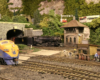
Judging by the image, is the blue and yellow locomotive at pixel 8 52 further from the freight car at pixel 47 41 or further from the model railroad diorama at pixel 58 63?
the freight car at pixel 47 41

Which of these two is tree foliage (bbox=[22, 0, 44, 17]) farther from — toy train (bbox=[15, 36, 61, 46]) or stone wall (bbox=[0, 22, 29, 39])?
toy train (bbox=[15, 36, 61, 46])

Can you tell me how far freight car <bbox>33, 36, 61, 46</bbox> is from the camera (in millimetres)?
28927

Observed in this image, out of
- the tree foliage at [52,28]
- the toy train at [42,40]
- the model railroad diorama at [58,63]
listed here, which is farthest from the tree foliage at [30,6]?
the model railroad diorama at [58,63]

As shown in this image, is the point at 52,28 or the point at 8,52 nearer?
the point at 8,52

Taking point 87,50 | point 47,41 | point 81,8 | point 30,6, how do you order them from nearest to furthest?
point 87,50, point 47,41, point 81,8, point 30,6

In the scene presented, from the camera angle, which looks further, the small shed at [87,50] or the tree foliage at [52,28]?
the tree foliage at [52,28]

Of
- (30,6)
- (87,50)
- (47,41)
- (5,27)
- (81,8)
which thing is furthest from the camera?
(30,6)

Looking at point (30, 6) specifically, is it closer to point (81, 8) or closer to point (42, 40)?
point (81, 8)

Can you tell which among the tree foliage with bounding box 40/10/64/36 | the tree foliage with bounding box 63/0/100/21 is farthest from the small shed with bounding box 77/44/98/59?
the tree foliage with bounding box 63/0/100/21

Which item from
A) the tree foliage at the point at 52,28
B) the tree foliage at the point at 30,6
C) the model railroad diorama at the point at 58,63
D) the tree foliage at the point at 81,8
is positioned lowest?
the model railroad diorama at the point at 58,63

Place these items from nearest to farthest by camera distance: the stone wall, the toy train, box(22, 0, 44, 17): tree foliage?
1. the toy train
2. the stone wall
3. box(22, 0, 44, 17): tree foliage

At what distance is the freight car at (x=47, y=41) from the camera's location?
28.9m

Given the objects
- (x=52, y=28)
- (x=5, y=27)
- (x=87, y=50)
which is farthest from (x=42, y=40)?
(x=87, y=50)

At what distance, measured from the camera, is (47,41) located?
1174 inches
